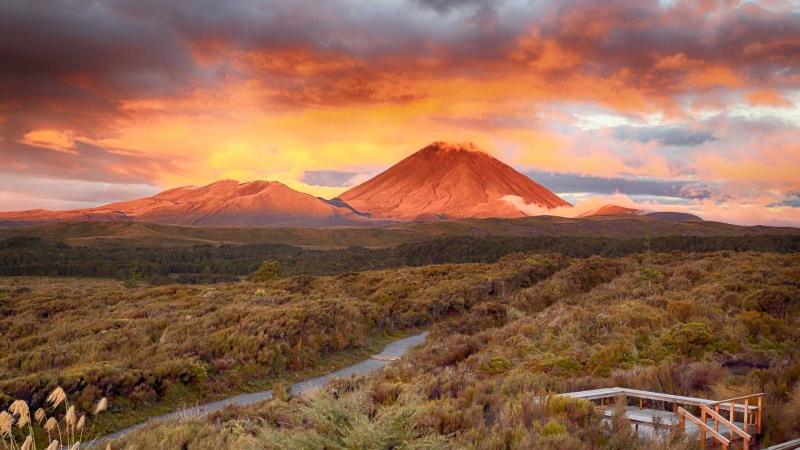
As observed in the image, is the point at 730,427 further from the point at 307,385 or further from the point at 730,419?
the point at 307,385

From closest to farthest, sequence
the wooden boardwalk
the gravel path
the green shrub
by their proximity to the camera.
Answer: the wooden boardwalk < the gravel path < the green shrub

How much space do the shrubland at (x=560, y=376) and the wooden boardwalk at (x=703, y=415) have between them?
254 millimetres

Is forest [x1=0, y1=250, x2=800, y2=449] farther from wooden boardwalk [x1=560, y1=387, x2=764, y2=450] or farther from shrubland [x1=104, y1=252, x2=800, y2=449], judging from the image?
wooden boardwalk [x1=560, y1=387, x2=764, y2=450]

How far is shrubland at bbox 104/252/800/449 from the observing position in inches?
215

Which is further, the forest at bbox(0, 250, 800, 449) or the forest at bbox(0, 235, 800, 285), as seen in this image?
the forest at bbox(0, 235, 800, 285)

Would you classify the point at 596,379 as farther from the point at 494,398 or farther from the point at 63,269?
the point at 63,269

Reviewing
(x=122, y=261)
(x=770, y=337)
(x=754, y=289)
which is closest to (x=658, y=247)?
(x=754, y=289)

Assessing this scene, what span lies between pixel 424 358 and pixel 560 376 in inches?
147

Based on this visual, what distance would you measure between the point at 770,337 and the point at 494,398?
8326mm

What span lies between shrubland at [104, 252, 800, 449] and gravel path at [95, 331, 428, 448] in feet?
3.84

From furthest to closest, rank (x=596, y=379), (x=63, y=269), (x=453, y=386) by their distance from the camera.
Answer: (x=63, y=269) → (x=596, y=379) → (x=453, y=386)

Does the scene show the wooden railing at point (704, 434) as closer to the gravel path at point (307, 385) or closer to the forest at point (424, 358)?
the forest at point (424, 358)

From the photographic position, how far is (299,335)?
15430 millimetres

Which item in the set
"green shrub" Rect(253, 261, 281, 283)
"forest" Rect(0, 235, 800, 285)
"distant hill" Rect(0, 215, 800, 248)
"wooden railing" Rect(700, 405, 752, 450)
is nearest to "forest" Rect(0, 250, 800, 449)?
"wooden railing" Rect(700, 405, 752, 450)
